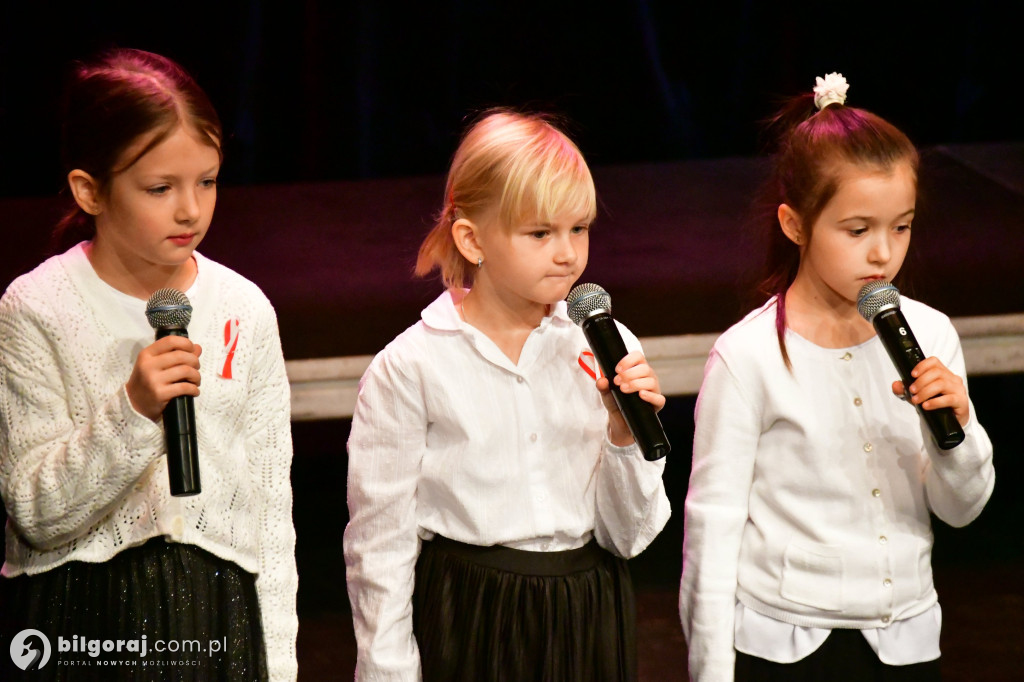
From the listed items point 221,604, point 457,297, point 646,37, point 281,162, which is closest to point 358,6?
point 281,162

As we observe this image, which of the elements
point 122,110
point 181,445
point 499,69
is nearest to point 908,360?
point 181,445

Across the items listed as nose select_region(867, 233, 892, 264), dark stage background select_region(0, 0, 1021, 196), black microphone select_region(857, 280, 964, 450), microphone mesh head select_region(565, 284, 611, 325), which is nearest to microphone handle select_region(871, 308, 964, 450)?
black microphone select_region(857, 280, 964, 450)

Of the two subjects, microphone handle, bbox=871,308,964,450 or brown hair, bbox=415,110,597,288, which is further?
brown hair, bbox=415,110,597,288

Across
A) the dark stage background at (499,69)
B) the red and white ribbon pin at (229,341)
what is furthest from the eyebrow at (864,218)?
the dark stage background at (499,69)

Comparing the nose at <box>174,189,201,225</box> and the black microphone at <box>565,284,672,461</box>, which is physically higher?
the nose at <box>174,189,201,225</box>

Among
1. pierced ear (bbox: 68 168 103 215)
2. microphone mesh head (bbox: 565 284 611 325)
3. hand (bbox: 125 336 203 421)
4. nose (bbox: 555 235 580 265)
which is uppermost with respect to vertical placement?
pierced ear (bbox: 68 168 103 215)

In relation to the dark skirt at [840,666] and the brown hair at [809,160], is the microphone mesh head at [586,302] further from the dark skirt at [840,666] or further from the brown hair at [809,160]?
the dark skirt at [840,666]

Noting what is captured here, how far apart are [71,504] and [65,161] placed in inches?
17.3

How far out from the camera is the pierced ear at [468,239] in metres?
1.62

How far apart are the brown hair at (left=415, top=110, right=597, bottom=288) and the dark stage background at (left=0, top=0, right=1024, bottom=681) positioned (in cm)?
94

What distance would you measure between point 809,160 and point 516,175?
423mm

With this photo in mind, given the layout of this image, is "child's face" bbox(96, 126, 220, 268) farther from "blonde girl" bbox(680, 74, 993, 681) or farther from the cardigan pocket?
the cardigan pocket

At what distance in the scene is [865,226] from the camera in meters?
1.62

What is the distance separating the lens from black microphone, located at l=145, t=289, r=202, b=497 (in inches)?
52.6
